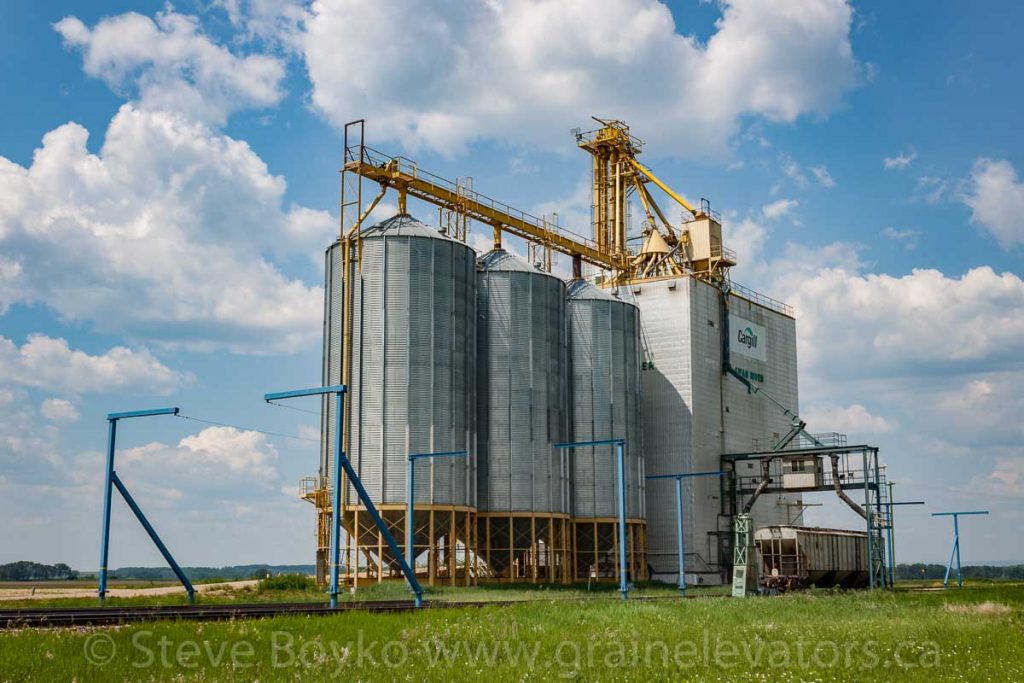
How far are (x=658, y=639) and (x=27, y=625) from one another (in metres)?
13.8

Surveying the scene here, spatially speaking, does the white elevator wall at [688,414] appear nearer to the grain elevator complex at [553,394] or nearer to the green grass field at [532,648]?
the grain elevator complex at [553,394]

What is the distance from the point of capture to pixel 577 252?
242 feet

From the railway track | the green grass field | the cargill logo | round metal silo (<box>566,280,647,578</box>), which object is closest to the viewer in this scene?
the green grass field

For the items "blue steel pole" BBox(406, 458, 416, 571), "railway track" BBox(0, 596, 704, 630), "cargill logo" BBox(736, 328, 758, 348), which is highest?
"cargill logo" BBox(736, 328, 758, 348)

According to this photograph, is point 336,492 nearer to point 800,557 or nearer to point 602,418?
point 602,418

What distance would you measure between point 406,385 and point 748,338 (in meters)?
33.4

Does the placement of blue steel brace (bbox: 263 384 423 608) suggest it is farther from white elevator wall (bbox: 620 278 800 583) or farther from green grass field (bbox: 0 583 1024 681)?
white elevator wall (bbox: 620 278 800 583)

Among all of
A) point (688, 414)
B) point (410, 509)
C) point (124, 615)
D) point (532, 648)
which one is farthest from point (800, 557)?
point (124, 615)

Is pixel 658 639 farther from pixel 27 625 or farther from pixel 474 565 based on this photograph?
pixel 474 565

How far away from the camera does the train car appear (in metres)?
62.5

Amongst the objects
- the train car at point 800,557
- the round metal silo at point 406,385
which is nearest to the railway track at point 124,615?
the round metal silo at point 406,385

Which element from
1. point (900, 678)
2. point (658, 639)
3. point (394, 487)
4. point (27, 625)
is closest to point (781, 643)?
point (658, 639)

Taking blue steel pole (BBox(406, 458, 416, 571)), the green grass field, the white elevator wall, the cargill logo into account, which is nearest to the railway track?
the green grass field

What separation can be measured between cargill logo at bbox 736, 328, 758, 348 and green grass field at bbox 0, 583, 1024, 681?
47.0 metres
